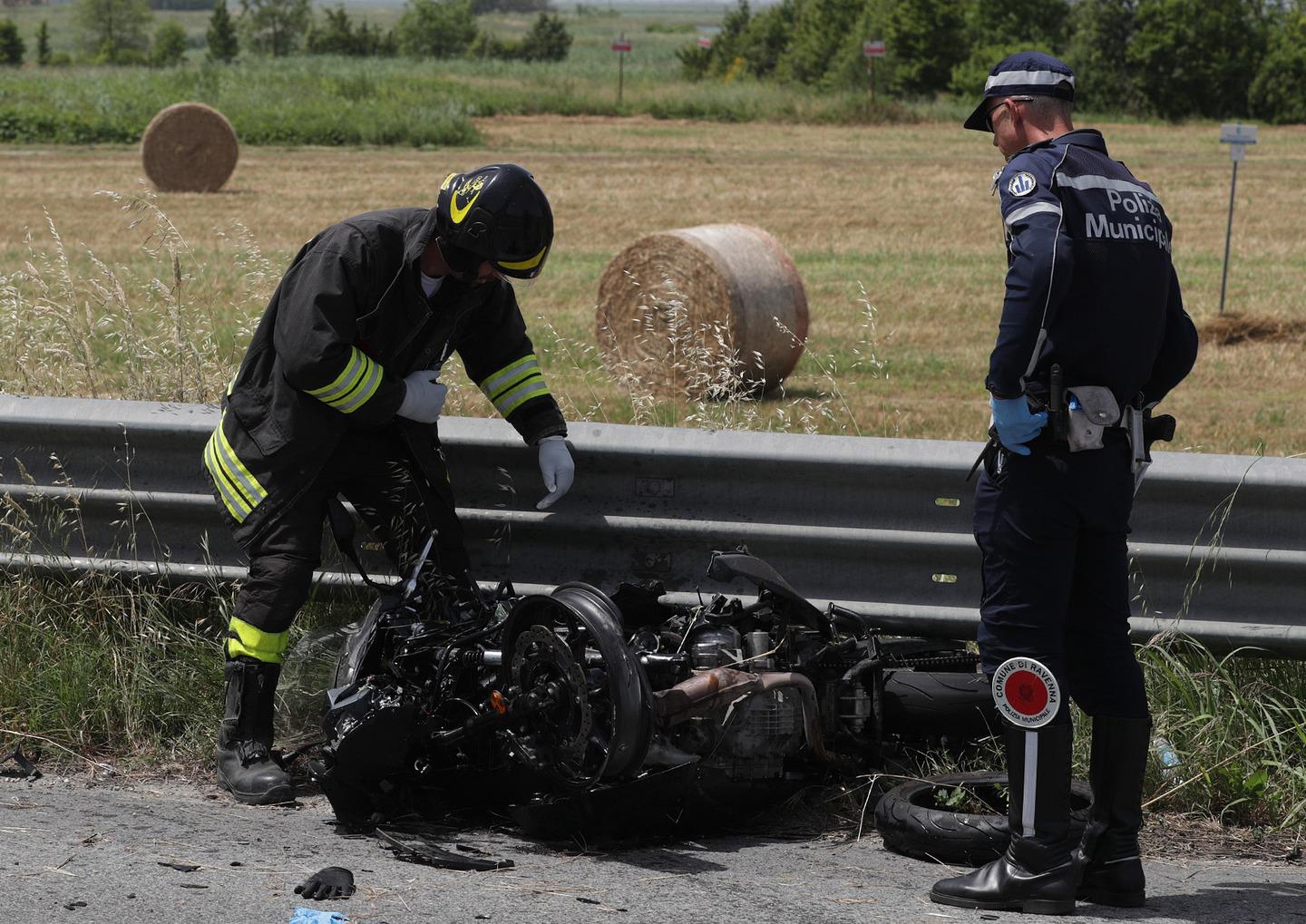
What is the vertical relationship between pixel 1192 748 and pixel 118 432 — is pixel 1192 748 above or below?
below

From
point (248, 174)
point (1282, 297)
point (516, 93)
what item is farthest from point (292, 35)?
point (1282, 297)

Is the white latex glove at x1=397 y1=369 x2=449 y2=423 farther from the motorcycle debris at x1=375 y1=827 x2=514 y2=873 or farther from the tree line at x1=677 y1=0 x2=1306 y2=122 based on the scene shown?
the tree line at x1=677 y1=0 x2=1306 y2=122

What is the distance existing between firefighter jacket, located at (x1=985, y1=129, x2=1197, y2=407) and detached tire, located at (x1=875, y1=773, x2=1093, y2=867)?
42.4 inches

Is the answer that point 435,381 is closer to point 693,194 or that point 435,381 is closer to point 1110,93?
point 693,194

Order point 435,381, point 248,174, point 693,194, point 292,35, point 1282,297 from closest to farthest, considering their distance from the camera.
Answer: point 435,381 → point 1282,297 → point 693,194 → point 248,174 → point 292,35

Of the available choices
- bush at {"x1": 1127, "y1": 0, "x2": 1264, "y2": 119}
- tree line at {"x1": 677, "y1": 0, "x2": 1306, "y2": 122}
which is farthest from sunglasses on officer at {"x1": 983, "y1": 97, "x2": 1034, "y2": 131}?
bush at {"x1": 1127, "y1": 0, "x2": 1264, "y2": 119}

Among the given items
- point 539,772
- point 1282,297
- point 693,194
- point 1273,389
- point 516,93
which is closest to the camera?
point 539,772

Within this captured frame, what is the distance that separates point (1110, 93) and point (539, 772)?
163 feet

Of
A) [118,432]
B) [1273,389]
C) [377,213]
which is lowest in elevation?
[1273,389]

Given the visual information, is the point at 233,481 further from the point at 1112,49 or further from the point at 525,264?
the point at 1112,49

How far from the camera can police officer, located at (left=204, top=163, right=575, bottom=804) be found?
175 inches

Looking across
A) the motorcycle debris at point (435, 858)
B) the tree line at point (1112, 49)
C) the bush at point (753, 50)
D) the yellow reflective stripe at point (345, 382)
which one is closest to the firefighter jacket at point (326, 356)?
the yellow reflective stripe at point (345, 382)

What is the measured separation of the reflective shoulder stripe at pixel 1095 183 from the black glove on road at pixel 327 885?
2218mm

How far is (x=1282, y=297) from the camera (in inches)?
592
